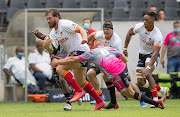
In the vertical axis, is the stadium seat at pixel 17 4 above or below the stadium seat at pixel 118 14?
above

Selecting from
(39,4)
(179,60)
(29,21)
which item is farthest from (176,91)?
(39,4)

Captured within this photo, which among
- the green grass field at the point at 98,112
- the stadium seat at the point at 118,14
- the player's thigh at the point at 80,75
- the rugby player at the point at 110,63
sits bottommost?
the green grass field at the point at 98,112

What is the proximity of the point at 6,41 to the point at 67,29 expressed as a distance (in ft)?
17.3

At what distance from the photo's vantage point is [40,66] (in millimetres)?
12625

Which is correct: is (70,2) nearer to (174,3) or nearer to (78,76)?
(174,3)

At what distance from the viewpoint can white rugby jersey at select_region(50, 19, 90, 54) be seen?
7918 mm

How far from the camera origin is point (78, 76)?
8000mm

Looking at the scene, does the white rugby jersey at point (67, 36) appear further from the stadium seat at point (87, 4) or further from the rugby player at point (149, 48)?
the stadium seat at point (87, 4)

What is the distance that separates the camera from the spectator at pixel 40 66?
12.2 m

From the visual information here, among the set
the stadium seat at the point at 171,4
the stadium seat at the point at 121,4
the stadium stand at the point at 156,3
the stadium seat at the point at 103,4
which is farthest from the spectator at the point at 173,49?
the stadium seat at the point at 103,4

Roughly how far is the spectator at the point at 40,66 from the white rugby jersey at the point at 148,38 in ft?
12.9

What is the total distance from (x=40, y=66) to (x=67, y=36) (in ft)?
15.5

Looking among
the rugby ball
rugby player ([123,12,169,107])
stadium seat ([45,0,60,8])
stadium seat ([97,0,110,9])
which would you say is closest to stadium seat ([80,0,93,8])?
stadium seat ([97,0,110,9])

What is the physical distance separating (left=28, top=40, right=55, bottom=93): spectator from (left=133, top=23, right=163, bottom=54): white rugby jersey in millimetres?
3941
